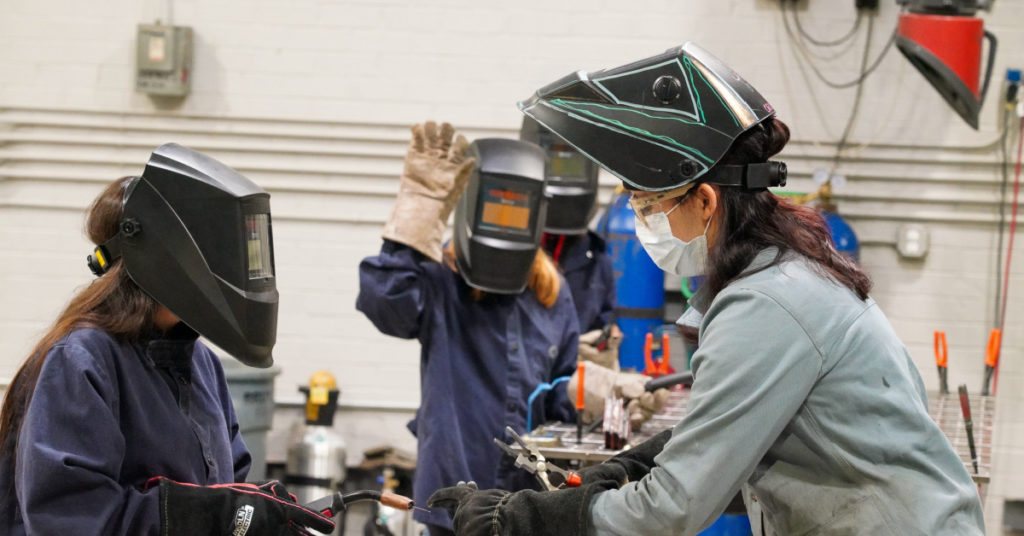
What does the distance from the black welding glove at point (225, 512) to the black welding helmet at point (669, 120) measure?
741 millimetres

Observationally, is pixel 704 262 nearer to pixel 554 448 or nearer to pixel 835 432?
pixel 835 432

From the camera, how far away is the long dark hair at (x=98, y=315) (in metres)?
1.73

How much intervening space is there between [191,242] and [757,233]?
2.87 feet

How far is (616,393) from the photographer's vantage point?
10.1ft

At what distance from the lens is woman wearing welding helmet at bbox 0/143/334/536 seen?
163 cm

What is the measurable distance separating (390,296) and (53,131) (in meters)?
2.96

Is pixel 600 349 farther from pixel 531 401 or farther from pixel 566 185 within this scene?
pixel 531 401

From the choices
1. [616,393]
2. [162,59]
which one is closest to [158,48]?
[162,59]

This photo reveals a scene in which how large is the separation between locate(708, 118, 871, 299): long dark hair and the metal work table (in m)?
1.23

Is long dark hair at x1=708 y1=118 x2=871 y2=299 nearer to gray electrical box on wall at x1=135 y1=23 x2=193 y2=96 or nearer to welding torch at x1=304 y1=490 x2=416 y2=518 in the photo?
welding torch at x1=304 y1=490 x2=416 y2=518

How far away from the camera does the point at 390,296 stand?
295 centimetres

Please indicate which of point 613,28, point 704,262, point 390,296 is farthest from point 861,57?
point 704,262

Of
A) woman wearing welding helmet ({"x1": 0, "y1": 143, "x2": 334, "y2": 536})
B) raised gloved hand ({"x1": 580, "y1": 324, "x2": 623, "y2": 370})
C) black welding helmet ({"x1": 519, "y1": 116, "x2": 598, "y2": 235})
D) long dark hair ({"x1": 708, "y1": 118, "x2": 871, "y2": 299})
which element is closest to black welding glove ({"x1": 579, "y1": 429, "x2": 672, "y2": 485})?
long dark hair ({"x1": 708, "y1": 118, "x2": 871, "y2": 299})

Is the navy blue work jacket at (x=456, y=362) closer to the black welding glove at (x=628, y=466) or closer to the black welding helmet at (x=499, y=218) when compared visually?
the black welding helmet at (x=499, y=218)
